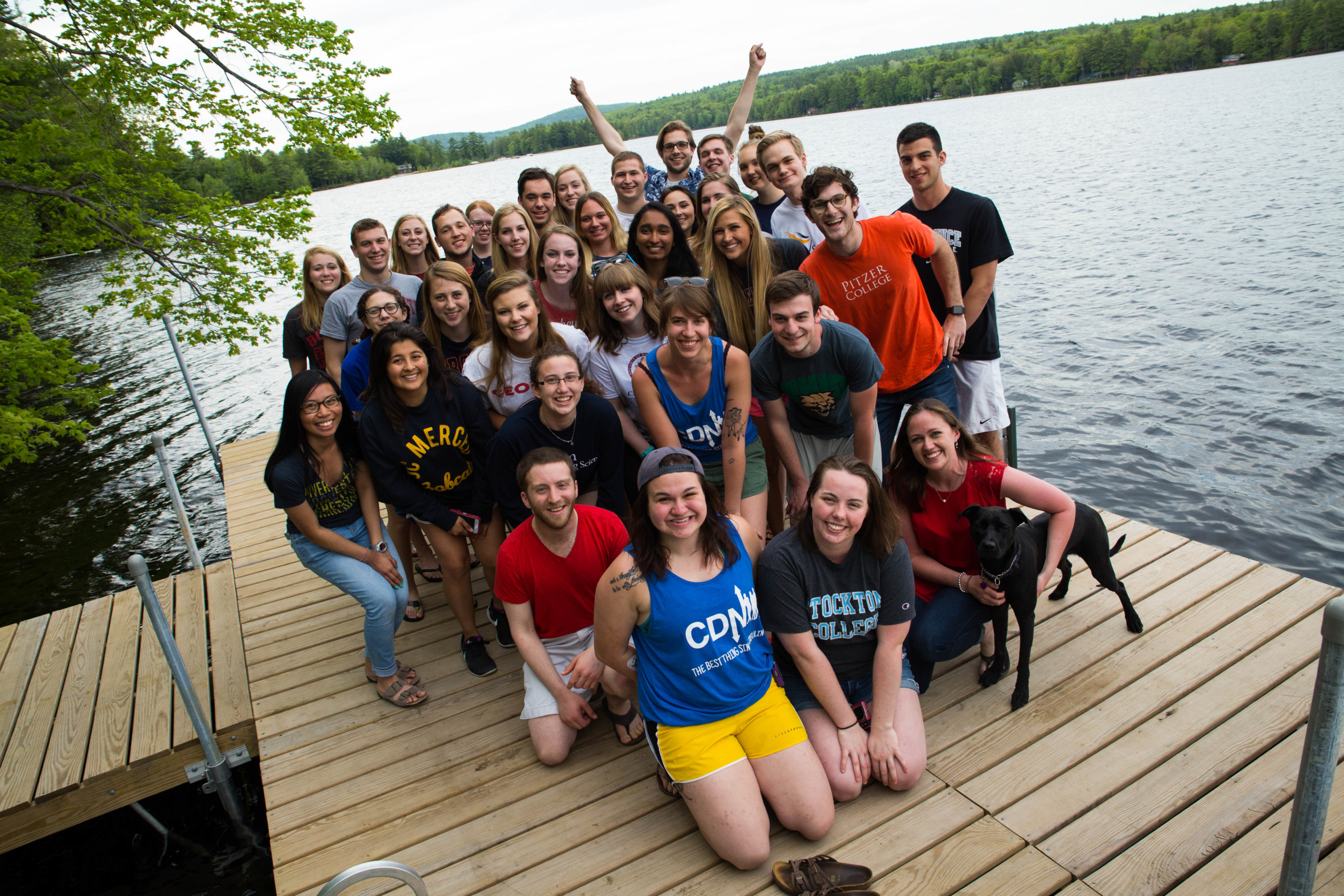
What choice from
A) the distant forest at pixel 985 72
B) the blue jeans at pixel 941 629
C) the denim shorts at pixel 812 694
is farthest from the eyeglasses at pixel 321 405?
the distant forest at pixel 985 72

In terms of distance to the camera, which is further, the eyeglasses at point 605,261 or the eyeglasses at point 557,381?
the eyeglasses at point 605,261

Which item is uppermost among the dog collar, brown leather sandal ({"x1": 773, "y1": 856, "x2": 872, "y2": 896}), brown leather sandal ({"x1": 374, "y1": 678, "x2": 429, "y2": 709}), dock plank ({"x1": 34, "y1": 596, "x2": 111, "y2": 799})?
the dog collar

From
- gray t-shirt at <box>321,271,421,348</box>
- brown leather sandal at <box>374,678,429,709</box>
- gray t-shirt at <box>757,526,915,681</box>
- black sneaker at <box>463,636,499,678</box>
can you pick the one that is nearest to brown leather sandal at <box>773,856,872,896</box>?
gray t-shirt at <box>757,526,915,681</box>

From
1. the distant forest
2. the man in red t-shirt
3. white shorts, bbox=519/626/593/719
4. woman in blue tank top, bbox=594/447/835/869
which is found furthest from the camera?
the distant forest

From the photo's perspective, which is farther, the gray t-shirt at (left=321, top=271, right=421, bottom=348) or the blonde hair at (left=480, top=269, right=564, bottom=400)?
the gray t-shirt at (left=321, top=271, right=421, bottom=348)

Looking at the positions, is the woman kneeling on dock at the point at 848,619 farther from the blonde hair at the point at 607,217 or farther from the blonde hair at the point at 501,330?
the blonde hair at the point at 607,217

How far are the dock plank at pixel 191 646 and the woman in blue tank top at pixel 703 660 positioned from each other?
8.26 feet

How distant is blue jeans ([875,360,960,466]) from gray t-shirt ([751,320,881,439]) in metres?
0.33

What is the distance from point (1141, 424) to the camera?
32.3 feet

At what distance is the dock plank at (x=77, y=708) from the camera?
13.1 ft

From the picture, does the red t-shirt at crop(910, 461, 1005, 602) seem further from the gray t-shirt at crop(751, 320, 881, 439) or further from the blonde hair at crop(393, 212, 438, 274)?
the blonde hair at crop(393, 212, 438, 274)

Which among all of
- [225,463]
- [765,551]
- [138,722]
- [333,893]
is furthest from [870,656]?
[225,463]

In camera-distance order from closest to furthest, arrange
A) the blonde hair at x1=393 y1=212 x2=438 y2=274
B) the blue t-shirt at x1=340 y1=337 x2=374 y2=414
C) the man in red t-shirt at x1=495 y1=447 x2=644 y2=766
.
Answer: the man in red t-shirt at x1=495 y1=447 x2=644 y2=766 → the blue t-shirt at x1=340 y1=337 x2=374 y2=414 → the blonde hair at x1=393 y1=212 x2=438 y2=274

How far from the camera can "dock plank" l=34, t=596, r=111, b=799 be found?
398 centimetres
